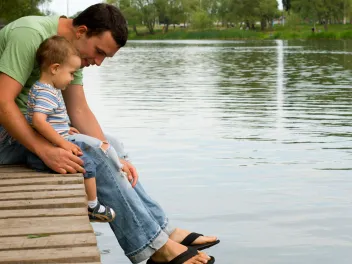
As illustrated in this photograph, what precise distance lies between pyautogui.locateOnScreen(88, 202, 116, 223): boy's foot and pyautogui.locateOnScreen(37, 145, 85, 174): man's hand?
0.67ft

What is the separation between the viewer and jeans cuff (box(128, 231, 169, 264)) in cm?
411

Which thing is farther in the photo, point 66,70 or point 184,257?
point 184,257

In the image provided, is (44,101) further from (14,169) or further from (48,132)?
(14,169)

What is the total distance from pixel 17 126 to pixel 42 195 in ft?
1.75

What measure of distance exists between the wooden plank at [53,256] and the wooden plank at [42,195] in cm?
84

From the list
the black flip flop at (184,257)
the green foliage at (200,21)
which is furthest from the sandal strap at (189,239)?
the green foliage at (200,21)

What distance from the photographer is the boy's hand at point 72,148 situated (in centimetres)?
411

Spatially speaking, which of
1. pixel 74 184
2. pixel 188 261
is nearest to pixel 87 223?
pixel 74 184

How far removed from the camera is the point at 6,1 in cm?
5362

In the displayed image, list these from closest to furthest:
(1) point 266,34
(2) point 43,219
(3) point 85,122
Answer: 1. (2) point 43,219
2. (3) point 85,122
3. (1) point 266,34

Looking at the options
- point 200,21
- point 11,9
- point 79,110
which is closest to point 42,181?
point 79,110

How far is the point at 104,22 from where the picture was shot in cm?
428

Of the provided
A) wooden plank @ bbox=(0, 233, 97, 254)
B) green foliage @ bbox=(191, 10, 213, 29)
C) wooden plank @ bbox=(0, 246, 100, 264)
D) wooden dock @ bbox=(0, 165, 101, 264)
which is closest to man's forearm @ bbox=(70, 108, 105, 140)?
wooden dock @ bbox=(0, 165, 101, 264)

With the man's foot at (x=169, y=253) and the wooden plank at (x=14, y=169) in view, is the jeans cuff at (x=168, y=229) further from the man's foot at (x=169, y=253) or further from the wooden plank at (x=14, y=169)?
the wooden plank at (x=14, y=169)
